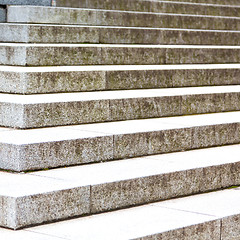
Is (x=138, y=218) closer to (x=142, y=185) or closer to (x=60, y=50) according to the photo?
(x=142, y=185)

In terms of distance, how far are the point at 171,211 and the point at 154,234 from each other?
0.63m

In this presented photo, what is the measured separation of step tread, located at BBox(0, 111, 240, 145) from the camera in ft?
18.0

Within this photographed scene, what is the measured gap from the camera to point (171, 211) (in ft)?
17.2

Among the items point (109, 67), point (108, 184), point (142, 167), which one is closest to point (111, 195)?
point (108, 184)

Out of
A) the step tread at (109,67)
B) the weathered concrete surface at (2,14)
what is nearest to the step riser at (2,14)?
the weathered concrete surface at (2,14)

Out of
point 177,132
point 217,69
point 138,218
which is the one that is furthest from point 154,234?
point 217,69

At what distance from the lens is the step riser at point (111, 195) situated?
4570 millimetres

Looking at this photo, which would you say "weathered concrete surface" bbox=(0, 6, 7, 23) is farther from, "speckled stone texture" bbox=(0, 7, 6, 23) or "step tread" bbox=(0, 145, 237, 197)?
"step tread" bbox=(0, 145, 237, 197)

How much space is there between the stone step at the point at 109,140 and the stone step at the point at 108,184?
0.36ft

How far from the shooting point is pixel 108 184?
509 centimetres

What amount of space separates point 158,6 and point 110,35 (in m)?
2.17

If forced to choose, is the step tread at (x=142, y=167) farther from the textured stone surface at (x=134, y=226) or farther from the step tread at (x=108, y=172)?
the textured stone surface at (x=134, y=226)

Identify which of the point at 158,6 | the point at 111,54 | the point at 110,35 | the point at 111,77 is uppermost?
the point at 158,6

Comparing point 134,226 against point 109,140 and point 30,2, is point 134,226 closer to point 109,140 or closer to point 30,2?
point 109,140
